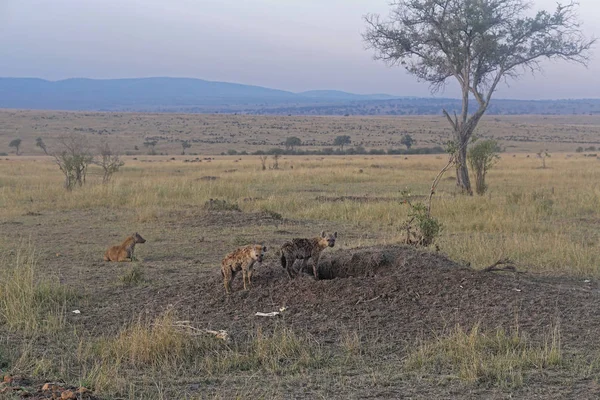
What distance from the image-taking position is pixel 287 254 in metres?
9.61

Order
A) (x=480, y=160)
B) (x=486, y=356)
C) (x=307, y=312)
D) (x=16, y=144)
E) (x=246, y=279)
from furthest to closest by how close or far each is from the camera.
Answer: (x=16, y=144)
(x=480, y=160)
(x=246, y=279)
(x=307, y=312)
(x=486, y=356)

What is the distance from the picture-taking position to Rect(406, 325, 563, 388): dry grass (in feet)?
20.3

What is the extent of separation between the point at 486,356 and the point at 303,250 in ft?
11.4

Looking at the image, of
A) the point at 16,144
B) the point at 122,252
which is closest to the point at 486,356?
the point at 122,252

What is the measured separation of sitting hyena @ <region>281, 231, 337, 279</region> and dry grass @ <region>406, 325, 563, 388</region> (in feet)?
8.88

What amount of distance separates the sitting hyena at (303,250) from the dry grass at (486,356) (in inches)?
107

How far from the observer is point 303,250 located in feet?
31.8

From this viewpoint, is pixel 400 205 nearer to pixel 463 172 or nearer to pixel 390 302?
pixel 463 172

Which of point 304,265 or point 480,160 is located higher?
point 480,160

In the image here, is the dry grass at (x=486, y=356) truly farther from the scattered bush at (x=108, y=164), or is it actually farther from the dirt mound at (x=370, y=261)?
the scattered bush at (x=108, y=164)

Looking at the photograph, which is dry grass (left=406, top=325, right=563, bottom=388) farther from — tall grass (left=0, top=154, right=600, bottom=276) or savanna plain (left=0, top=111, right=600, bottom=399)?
tall grass (left=0, top=154, right=600, bottom=276)

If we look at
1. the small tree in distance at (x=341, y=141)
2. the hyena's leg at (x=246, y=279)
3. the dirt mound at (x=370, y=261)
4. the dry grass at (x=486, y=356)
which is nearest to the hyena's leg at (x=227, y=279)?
the hyena's leg at (x=246, y=279)

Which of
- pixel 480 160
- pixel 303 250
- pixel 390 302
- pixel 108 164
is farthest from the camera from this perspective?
pixel 108 164

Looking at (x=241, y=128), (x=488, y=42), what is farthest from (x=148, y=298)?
(x=241, y=128)
